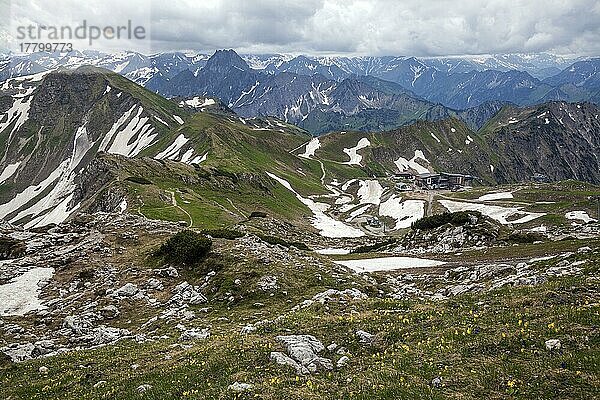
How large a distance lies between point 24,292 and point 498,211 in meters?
115

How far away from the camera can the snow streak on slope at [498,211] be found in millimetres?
107088

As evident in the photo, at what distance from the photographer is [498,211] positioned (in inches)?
4759

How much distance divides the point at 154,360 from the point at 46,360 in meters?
6.83

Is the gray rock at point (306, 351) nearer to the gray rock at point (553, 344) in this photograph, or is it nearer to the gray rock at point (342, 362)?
the gray rock at point (342, 362)

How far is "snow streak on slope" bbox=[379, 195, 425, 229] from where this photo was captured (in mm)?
136875

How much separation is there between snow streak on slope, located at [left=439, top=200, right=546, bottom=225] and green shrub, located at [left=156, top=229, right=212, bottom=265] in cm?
8772

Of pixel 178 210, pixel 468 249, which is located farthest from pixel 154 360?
pixel 178 210

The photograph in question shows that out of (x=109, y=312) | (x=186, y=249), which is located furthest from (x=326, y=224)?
(x=109, y=312)

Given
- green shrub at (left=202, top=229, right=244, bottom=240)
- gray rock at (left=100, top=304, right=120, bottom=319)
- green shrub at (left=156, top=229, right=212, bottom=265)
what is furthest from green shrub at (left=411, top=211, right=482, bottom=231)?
gray rock at (left=100, top=304, right=120, bottom=319)

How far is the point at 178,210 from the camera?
9844cm

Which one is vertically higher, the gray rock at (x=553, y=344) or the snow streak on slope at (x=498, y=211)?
the gray rock at (x=553, y=344)

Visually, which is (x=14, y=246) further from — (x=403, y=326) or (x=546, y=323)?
(x=546, y=323)

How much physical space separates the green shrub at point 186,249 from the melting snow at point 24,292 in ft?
35.3

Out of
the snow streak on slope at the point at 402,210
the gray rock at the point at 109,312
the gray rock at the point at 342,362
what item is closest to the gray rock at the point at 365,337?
the gray rock at the point at 342,362
